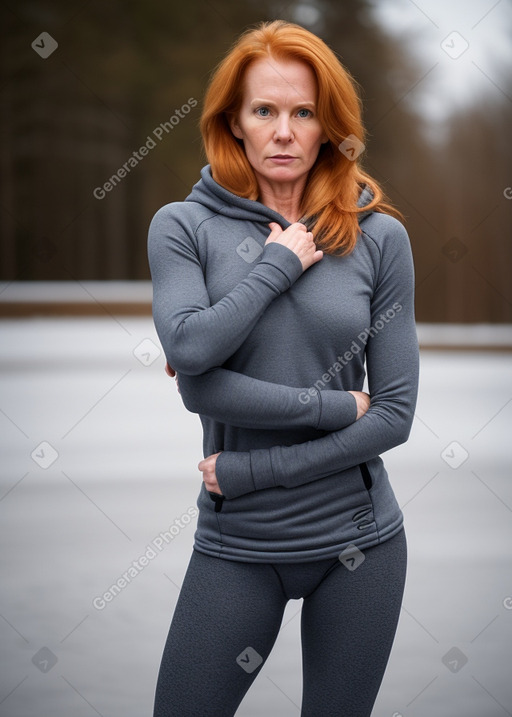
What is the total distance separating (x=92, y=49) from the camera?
17422 millimetres

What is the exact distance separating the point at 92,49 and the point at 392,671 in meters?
16.1

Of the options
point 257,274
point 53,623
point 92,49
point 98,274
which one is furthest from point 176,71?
point 257,274

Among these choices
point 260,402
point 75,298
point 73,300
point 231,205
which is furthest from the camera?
point 75,298

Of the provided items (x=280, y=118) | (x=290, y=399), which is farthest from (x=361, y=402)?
(x=280, y=118)

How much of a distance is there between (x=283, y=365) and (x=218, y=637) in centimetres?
45

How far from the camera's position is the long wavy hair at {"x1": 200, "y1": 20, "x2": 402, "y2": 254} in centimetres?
156

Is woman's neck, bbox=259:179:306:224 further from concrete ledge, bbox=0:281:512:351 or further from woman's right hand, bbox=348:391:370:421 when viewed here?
concrete ledge, bbox=0:281:512:351

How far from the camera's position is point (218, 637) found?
5.09 feet

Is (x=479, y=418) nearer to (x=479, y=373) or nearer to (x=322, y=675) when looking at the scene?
(x=479, y=373)

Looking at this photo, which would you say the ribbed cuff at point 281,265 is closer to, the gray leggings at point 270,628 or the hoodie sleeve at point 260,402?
the hoodie sleeve at point 260,402

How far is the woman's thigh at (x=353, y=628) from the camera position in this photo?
61.5 inches

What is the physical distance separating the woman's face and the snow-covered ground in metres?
1.83

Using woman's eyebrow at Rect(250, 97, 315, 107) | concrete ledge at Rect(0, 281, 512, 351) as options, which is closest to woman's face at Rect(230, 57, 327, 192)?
woman's eyebrow at Rect(250, 97, 315, 107)

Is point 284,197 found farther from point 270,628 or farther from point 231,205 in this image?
point 270,628
